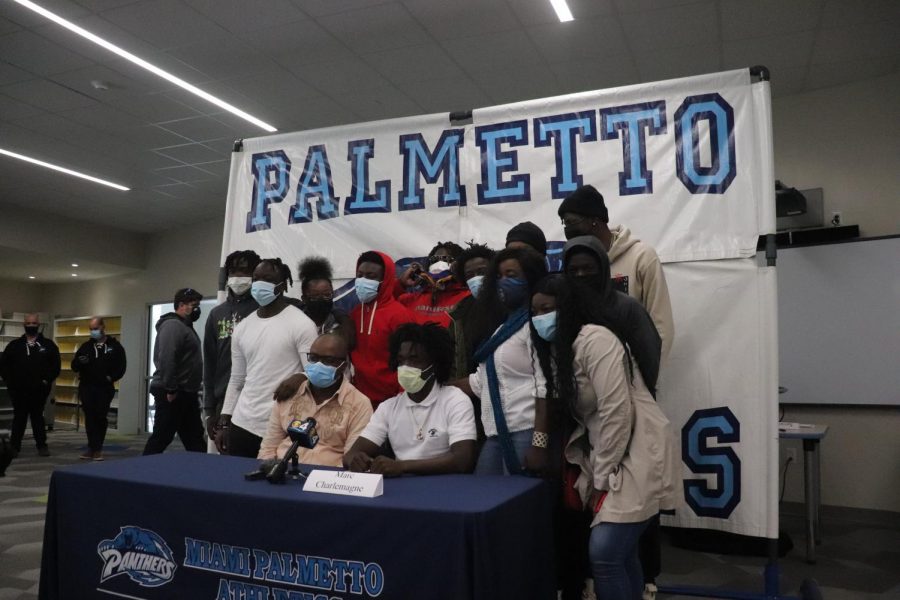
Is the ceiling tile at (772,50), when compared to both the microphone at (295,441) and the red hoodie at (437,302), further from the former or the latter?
the microphone at (295,441)

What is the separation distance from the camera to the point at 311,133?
144 inches

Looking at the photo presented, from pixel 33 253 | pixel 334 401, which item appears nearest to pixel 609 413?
pixel 334 401

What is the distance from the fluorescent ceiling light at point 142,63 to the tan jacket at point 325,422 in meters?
3.70

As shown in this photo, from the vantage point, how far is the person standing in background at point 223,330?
10.7ft

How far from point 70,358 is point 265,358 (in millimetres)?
12195

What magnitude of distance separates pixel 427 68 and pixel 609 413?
4.11 m

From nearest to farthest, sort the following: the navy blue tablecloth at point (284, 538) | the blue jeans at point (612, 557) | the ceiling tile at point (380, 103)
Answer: the navy blue tablecloth at point (284, 538), the blue jeans at point (612, 557), the ceiling tile at point (380, 103)

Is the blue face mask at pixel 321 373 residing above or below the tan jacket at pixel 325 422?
above

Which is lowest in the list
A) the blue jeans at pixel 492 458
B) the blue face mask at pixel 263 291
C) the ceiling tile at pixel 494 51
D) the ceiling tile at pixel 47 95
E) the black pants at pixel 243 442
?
the black pants at pixel 243 442

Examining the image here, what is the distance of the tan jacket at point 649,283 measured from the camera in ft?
8.13

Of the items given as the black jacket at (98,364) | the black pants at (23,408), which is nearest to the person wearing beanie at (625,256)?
the black jacket at (98,364)

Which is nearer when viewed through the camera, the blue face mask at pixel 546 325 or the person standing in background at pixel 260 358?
the blue face mask at pixel 546 325

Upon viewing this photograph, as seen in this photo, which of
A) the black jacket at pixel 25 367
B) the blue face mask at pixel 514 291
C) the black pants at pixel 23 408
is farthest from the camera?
the black jacket at pixel 25 367

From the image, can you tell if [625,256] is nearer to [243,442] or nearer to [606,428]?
[606,428]
